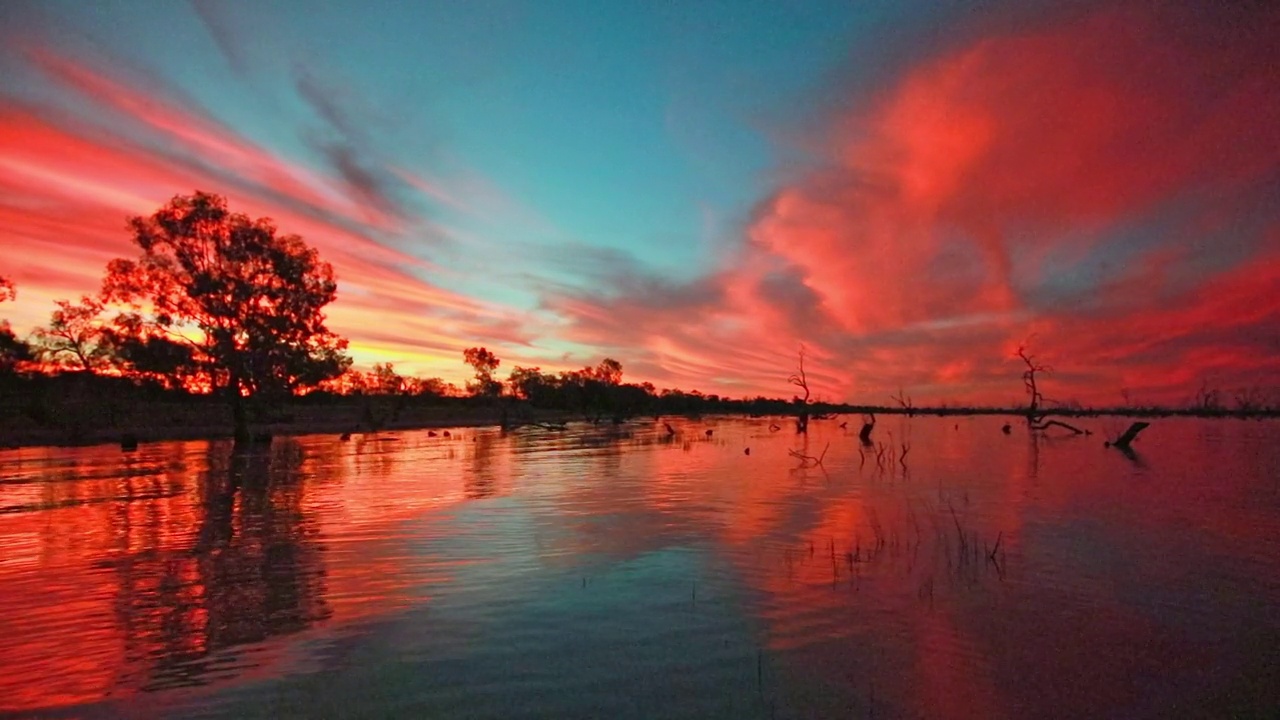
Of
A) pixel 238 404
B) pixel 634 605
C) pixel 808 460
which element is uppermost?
pixel 238 404

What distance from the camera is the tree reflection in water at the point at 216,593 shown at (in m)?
8.20

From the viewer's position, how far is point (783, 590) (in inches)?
453

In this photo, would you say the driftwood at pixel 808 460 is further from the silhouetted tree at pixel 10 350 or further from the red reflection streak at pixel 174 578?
the silhouetted tree at pixel 10 350

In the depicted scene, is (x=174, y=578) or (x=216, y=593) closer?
(x=216, y=593)

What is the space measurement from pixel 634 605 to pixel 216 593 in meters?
7.07

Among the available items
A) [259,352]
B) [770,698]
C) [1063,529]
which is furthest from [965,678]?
[259,352]

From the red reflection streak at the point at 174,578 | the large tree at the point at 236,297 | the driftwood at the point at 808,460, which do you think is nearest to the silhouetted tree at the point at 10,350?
the large tree at the point at 236,297

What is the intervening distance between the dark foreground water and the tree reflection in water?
67mm

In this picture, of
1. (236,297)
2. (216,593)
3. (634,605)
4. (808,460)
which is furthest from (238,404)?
(634,605)

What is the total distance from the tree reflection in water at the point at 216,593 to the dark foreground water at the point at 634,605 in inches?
2.7

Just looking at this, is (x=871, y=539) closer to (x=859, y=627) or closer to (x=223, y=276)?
(x=859, y=627)

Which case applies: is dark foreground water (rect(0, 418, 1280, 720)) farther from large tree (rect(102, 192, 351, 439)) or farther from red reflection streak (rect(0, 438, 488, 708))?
large tree (rect(102, 192, 351, 439))

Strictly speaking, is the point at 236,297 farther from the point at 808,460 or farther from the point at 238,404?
the point at 808,460

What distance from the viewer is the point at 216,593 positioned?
36.2ft
